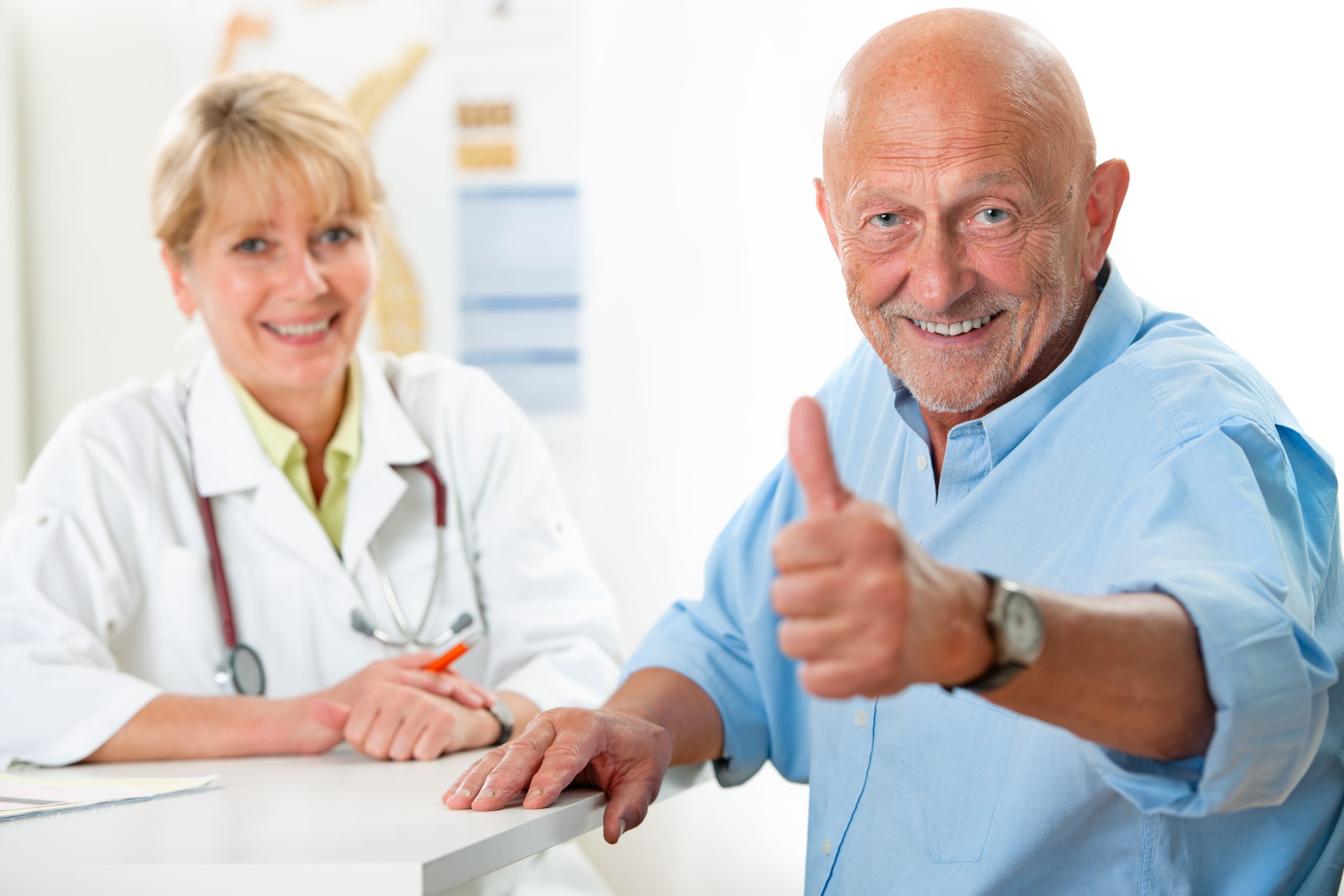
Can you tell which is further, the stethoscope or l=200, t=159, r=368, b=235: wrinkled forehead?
l=200, t=159, r=368, b=235: wrinkled forehead

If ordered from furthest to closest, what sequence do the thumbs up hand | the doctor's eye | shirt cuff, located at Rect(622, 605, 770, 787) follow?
1. the doctor's eye
2. shirt cuff, located at Rect(622, 605, 770, 787)
3. the thumbs up hand

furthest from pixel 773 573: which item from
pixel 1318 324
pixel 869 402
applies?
pixel 1318 324

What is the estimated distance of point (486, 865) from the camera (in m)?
0.87

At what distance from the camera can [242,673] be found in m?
1.61

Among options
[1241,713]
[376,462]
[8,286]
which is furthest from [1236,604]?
[8,286]

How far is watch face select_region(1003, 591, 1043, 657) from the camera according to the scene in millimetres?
669

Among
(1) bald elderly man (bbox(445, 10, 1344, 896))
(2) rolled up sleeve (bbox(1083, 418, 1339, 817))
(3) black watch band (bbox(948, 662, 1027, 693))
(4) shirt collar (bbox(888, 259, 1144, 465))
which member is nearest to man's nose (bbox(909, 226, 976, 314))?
(1) bald elderly man (bbox(445, 10, 1344, 896))

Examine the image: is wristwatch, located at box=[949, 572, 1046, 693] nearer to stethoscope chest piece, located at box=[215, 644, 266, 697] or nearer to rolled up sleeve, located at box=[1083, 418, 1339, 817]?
rolled up sleeve, located at box=[1083, 418, 1339, 817]

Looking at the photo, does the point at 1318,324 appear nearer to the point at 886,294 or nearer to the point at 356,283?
the point at 886,294

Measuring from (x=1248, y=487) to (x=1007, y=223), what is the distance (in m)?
0.33

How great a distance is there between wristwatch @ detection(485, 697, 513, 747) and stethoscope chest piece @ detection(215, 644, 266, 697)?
328 mm

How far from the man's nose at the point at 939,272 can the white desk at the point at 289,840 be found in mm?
527

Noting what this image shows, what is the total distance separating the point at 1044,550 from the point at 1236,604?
0.97 ft

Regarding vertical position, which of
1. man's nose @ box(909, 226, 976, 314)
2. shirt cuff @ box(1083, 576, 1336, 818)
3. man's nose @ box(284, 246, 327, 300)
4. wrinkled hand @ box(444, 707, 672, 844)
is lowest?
wrinkled hand @ box(444, 707, 672, 844)
